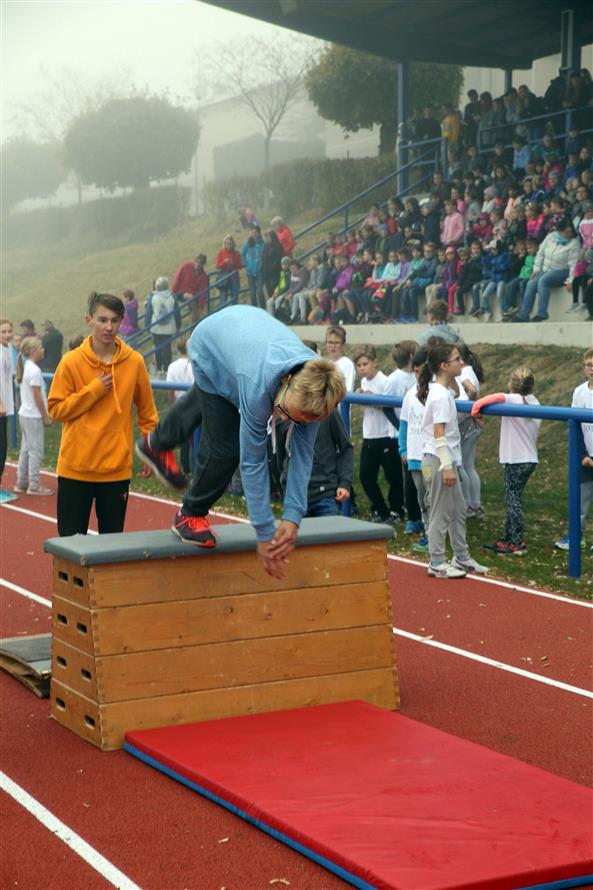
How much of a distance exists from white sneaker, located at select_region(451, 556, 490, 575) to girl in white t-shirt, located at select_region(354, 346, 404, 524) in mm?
2170

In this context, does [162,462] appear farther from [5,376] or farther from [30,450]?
[30,450]

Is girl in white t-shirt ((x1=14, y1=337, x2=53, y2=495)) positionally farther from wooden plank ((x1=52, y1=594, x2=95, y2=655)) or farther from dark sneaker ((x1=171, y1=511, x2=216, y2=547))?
dark sneaker ((x1=171, y1=511, x2=216, y2=547))

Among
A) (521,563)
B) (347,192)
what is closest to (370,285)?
(521,563)

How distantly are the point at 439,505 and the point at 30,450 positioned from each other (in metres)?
7.15

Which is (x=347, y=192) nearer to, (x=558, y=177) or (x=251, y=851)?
(x=558, y=177)

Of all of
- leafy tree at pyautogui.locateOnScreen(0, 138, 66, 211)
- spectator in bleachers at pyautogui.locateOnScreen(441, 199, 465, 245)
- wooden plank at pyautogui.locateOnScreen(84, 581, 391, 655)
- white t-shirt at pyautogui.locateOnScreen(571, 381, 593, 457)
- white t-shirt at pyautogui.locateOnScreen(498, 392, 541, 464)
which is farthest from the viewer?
leafy tree at pyautogui.locateOnScreen(0, 138, 66, 211)

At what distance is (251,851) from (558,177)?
1812cm

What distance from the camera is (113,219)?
5384 cm

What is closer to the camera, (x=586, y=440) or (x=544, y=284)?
(x=586, y=440)

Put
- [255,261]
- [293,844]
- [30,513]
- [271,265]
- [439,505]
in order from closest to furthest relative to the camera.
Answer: [293,844]
[439,505]
[30,513]
[271,265]
[255,261]

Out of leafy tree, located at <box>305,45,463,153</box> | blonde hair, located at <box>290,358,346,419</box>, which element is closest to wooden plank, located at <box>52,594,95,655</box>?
blonde hair, located at <box>290,358,346,419</box>

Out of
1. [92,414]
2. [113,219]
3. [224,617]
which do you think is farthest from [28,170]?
[224,617]

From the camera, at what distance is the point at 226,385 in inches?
237

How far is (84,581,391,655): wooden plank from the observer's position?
20.6 ft
